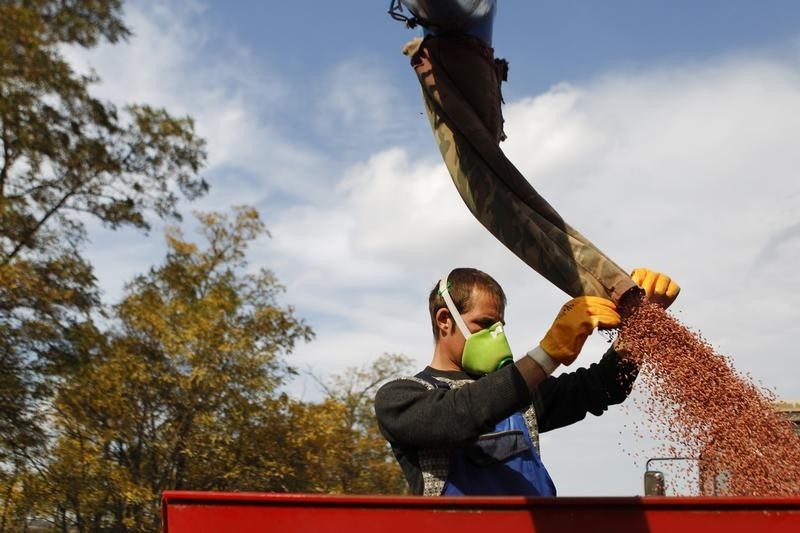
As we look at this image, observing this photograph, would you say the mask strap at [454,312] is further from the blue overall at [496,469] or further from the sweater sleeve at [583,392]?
the sweater sleeve at [583,392]

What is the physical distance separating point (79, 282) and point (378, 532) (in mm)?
10560

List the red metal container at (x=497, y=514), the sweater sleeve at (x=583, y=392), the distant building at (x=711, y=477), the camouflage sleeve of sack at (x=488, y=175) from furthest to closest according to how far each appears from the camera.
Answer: the sweater sleeve at (x=583, y=392), the camouflage sleeve of sack at (x=488, y=175), the distant building at (x=711, y=477), the red metal container at (x=497, y=514)

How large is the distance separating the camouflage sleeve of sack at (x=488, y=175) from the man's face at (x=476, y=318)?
182 mm

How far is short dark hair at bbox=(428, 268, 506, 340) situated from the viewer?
Result: 8.97 feet

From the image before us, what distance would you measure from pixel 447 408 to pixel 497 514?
462 millimetres

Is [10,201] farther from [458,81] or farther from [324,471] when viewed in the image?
[458,81]

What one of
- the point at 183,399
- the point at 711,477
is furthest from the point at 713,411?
the point at 183,399

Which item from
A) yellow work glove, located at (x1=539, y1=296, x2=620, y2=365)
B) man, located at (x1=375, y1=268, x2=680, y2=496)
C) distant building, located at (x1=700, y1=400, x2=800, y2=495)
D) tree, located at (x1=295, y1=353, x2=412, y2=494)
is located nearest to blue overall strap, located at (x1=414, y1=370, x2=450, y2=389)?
man, located at (x1=375, y1=268, x2=680, y2=496)

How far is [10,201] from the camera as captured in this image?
36.7 ft

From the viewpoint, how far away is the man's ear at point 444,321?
109 inches

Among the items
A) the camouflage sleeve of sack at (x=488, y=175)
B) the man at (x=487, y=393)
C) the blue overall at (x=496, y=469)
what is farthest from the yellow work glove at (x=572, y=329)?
the blue overall at (x=496, y=469)

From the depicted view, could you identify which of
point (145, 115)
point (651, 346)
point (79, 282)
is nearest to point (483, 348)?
point (651, 346)

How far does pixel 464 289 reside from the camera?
2754 millimetres

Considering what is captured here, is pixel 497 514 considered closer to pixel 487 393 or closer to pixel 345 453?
pixel 487 393
